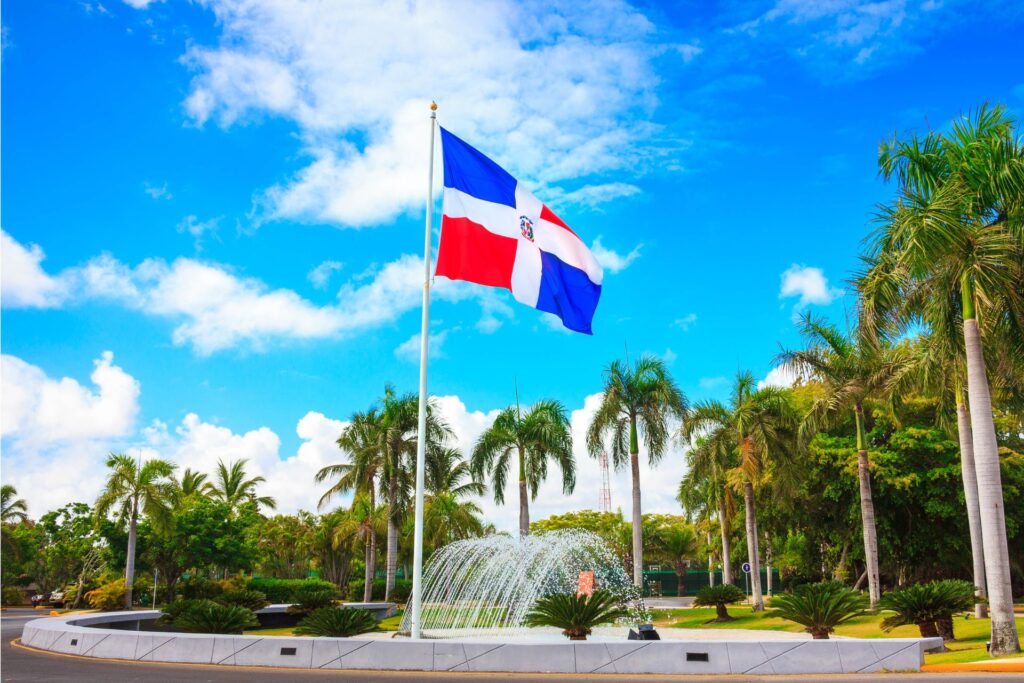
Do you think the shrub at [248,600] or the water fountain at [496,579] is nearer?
the water fountain at [496,579]

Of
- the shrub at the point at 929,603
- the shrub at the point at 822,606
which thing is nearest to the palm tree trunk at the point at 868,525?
the shrub at the point at 929,603

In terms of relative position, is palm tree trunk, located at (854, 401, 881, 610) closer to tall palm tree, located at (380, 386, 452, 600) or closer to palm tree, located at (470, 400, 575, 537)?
palm tree, located at (470, 400, 575, 537)

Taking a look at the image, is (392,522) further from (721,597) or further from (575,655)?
(575,655)

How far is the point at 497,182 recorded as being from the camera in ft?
54.6

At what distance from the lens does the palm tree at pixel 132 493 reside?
1532 inches

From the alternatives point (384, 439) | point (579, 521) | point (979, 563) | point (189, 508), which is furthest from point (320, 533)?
point (979, 563)

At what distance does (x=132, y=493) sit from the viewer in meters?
39.5

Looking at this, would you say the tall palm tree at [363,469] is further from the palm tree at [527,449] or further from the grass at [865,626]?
the grass at [865,626]

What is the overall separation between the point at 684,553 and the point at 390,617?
51135 mm

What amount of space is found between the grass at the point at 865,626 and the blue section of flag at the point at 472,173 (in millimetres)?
12379

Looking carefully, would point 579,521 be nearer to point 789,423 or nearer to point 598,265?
point 789,423

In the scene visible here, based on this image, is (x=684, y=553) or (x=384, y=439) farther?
(x=684, y=553)

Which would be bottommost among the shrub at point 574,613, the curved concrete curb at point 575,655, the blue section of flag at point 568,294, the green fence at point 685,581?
the green fence at point 685,581

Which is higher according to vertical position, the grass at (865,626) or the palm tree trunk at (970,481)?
the palm tree trunk at (970,481)
